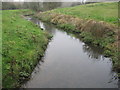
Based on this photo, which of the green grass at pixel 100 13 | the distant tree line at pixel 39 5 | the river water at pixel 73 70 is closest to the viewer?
the river water at pixel 73 70

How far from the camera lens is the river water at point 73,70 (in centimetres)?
1212

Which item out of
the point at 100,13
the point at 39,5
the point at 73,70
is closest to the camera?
the point at 73,70

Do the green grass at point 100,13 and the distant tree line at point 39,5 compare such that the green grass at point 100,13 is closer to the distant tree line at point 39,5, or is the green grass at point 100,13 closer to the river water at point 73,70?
the river water at point 73,70

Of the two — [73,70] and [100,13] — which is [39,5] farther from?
[73,70]

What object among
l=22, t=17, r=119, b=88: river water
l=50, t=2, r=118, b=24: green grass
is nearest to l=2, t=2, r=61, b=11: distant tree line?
l=50, t=2, r=118, b=24: green grass

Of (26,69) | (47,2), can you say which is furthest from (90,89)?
(47,2)

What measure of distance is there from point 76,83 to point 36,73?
391 cm

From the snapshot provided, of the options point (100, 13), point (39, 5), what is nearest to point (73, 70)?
point (100, 13)

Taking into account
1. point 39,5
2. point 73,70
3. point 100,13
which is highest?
point 39,5

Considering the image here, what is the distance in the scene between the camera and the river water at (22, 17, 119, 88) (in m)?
12.1

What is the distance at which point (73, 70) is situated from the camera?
14.2 meters

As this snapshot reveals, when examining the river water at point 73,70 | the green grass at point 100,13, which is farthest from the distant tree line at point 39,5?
the river water at point 73,70

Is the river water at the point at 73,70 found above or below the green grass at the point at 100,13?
below

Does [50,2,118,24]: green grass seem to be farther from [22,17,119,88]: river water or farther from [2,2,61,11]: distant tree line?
[2,2,61,11]: distant tree line
